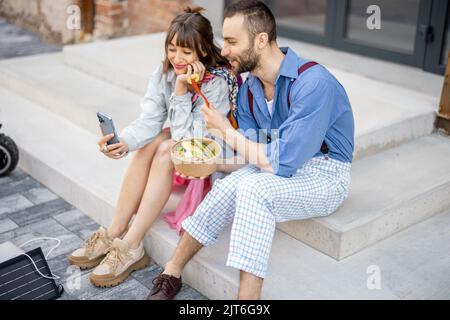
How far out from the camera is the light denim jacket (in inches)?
112

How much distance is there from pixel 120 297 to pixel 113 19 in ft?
12.9

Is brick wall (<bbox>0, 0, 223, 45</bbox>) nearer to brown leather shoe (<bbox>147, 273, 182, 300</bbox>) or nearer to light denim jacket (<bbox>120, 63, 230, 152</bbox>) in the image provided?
light denim jacket (<bbox>120, 63, 230, 152</bbox>)

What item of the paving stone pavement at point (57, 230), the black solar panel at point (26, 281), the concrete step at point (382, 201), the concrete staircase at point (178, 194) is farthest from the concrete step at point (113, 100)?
the black solar panel at point (26, 281)

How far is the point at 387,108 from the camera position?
12.6ft

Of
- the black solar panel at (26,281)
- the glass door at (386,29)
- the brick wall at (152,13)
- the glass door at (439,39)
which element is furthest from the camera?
the brick wall at (152,13)

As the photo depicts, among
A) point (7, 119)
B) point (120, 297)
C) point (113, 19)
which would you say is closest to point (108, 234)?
point (120, 297)

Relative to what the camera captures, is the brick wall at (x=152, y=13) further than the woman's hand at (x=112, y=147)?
Yes

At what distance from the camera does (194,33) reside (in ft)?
9.00

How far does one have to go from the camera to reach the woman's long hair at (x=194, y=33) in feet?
9.00

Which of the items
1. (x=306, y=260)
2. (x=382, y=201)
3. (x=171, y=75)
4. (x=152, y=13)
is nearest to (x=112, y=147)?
(x=171, y=75)

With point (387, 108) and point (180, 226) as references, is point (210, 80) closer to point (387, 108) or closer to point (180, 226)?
point (180, 226)

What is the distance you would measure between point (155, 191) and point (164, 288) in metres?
0.43

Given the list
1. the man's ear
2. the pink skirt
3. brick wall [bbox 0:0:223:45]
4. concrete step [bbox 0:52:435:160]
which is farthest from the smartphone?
brick wall [bbox 0:0:223:45]

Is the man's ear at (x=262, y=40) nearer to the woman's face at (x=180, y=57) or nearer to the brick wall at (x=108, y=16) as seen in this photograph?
the woman's face at (x=180, y=57)
